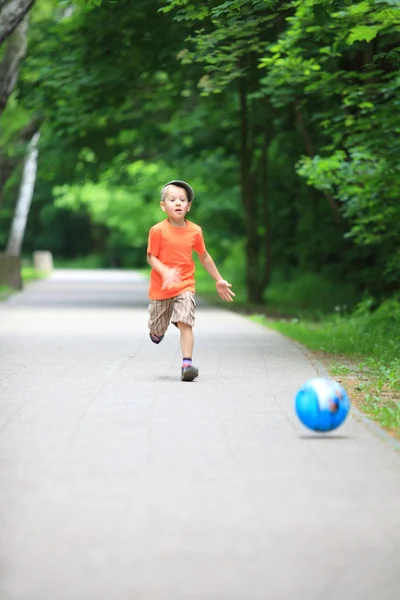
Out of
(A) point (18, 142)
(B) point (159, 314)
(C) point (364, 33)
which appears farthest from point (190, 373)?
(A) point (18, 142)

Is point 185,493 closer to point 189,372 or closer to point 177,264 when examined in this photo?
point 189,372

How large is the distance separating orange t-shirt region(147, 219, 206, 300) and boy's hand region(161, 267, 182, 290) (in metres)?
0.05

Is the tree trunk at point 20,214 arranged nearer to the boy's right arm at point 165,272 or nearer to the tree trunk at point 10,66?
the tree trunk at point 10,66

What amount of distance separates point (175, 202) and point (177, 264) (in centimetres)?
61

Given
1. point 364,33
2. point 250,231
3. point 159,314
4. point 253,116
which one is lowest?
point 250,231

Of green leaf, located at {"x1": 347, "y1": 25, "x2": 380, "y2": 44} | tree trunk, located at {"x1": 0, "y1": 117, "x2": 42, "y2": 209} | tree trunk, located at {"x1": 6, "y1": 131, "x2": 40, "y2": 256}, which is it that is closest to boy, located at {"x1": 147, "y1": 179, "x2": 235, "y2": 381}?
green leaf, located at {"x1": 347, "y1": 25, "x2": 380, "y2": 44}

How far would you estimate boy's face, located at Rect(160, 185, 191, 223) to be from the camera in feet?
37.9

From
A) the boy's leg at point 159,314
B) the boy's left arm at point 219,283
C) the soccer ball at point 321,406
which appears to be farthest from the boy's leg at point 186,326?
the soccer ball at point 321,406

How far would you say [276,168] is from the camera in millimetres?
32938

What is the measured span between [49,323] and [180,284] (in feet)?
29.9

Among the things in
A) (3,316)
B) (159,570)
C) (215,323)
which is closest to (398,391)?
(159,570)

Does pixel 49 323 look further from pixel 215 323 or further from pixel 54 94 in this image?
pixel 54 94

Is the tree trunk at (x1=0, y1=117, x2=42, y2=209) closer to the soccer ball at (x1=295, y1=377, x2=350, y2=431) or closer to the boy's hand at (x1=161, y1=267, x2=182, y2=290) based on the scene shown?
the boy's hand at (x1=161, y1=267, x2=182, y2=290)

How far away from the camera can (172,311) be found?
39.9 ft
